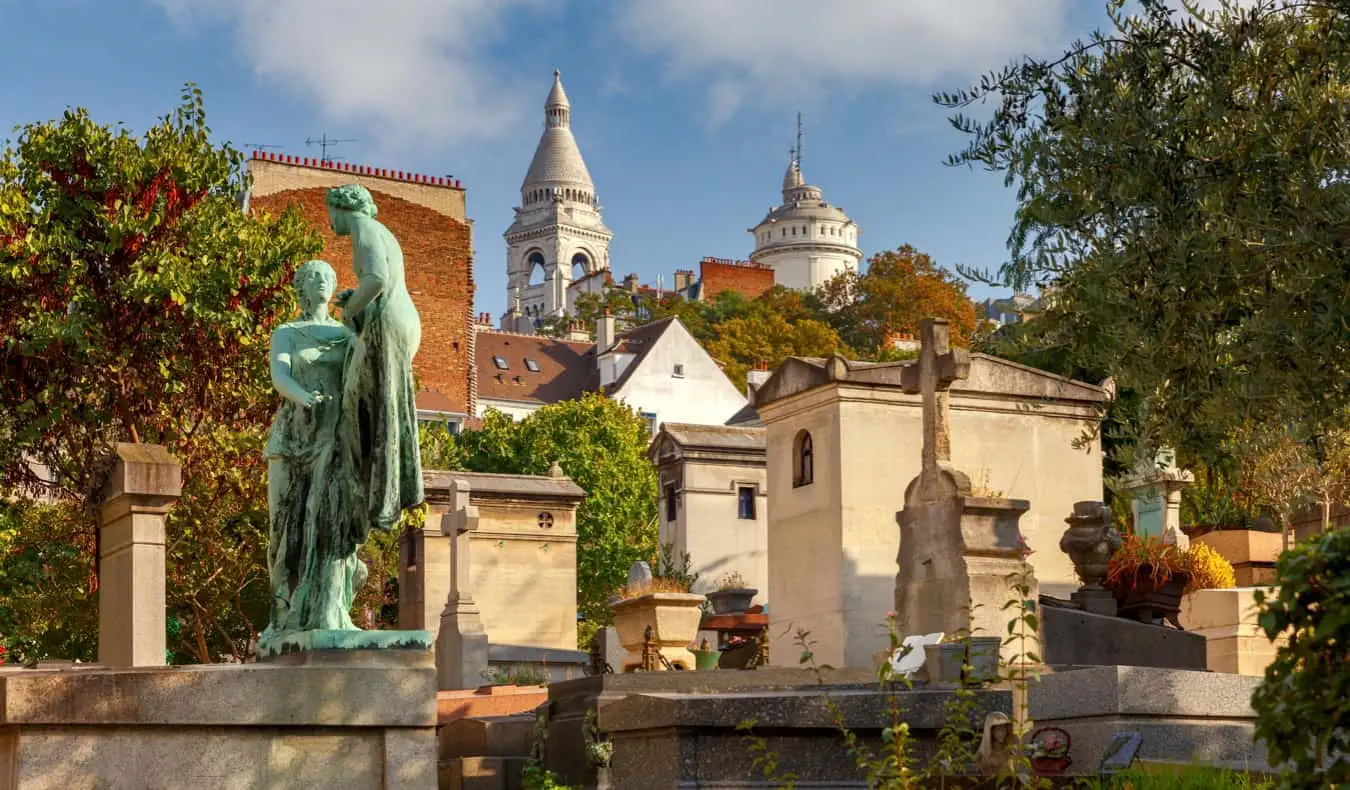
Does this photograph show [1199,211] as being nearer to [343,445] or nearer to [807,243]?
[343,445]

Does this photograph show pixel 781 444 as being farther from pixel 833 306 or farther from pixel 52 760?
pixel 833 306

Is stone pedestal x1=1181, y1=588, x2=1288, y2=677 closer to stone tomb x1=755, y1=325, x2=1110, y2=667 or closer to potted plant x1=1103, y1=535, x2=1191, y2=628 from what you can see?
potted plant x1=1103, y1=535, x2=1191, y2=628

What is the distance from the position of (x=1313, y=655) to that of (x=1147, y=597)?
12149mm

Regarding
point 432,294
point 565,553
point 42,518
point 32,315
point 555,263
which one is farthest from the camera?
point 555,263

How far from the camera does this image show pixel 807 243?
6324 inches

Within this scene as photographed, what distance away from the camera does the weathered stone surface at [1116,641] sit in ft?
49.7

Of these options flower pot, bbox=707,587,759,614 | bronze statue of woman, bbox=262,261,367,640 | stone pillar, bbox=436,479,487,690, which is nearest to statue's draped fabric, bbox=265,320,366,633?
bronze statue of woman, bbox=262,261,367,640

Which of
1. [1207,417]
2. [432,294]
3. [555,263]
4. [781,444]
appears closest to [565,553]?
[781,444]

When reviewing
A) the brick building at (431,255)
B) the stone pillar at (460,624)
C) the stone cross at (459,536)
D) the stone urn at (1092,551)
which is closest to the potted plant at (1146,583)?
the stone urn at (1092,551)

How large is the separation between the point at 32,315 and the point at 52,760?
1664cm

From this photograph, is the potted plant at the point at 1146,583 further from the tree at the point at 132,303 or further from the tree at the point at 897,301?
the tree at the point at 897,301

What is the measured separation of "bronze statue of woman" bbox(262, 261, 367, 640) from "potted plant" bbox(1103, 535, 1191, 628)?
937cm

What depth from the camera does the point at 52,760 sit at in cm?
741

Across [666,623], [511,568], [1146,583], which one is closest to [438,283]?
[511,568]
